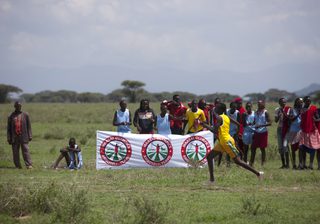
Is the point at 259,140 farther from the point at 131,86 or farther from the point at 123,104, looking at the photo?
the point at 131,86

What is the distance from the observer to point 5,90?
3374 inches

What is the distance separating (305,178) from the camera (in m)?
13.0

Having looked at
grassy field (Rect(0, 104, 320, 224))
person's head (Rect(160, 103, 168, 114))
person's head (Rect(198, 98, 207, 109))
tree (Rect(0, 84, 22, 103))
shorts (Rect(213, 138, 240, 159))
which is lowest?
grassy field (Rect(0, 104, 320, 224))

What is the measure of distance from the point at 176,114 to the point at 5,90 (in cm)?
7346

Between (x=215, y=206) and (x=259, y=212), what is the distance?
3.04 feet

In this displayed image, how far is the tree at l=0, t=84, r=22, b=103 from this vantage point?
267 ft

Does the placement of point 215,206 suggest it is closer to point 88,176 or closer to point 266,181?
point 266,181

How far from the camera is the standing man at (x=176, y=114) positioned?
16.3m

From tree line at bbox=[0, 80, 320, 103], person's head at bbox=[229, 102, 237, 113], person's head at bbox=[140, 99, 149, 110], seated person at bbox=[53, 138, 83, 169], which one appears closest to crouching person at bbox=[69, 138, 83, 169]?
seated person at bbox=[53, 138, 83, 169]

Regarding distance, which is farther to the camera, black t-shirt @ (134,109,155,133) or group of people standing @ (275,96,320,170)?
black t-shirt @ (134,109,155,133)

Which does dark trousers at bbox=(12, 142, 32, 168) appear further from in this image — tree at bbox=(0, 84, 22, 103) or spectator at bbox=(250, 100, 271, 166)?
tree at bbox=(0, 84, 22, 103)

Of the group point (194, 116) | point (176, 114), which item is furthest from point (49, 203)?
point (176, 114)

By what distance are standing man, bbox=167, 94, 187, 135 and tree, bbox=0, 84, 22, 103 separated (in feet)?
222

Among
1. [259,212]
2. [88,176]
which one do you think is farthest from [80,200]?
[88,176]
